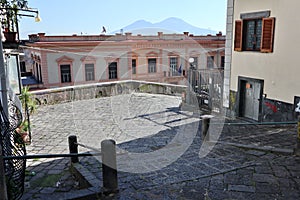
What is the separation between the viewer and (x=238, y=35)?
32.9ft

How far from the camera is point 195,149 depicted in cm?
633

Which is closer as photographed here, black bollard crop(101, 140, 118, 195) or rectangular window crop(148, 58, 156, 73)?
black bollard crop(101, 140, 118, 195)

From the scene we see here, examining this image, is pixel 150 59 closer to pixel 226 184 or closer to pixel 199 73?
pixel 199 73

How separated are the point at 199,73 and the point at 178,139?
4.88 m

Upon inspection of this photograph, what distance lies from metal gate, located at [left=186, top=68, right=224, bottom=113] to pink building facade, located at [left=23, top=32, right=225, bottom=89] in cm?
902

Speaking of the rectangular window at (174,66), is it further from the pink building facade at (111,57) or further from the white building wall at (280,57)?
the white building wall at (280,57)

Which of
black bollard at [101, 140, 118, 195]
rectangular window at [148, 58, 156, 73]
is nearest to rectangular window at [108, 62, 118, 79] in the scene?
rectangular window at [148, 58, 156, 73]

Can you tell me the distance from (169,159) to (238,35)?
6.44 m

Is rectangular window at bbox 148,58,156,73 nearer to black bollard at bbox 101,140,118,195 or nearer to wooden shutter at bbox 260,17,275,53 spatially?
wooden shutter at bbox 260,17,275,53

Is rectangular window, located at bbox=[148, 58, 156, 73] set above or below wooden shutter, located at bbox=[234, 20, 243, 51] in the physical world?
below

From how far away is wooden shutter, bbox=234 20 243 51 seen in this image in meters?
9.88

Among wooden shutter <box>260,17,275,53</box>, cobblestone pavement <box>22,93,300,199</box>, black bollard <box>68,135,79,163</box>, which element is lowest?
cobblestone pavement <box>22,93,300,199</box>

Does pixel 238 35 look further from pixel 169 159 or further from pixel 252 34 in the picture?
pixel 169 159

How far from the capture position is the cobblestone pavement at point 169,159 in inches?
160
